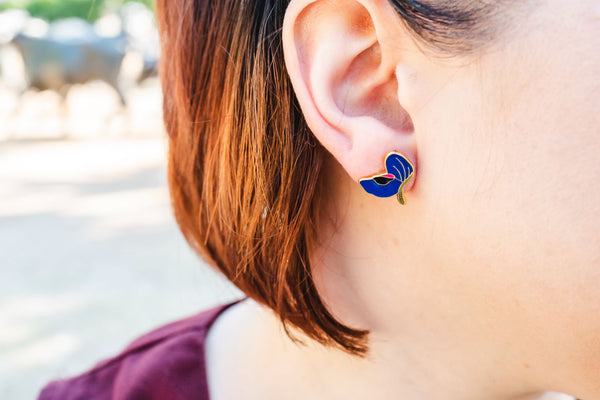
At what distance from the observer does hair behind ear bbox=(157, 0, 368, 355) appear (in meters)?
0.85

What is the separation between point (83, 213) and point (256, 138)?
4068mm

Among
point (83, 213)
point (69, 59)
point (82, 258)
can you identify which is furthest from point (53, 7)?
point (82, 258)

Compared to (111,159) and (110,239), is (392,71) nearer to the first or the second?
(110,239)

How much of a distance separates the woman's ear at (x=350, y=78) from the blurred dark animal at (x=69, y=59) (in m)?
6.61

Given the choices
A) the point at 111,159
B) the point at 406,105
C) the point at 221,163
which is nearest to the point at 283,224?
the point at 221,163

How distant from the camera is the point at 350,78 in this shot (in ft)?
2.62

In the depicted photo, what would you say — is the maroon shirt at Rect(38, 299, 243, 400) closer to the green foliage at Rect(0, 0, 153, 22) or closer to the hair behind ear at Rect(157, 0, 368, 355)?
the hair behind ear at Rect(157, 0, 368, 355)

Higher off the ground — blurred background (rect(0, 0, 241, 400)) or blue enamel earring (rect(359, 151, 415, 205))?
blue enamel earring (rect(359, 151, 415, 205))

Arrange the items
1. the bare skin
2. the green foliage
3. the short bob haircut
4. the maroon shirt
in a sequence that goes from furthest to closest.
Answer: the green foliage < the maroon shirt < the short bob haircut < the bare skin

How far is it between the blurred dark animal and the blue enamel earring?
6682 mm

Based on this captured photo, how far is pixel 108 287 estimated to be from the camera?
3.31 meters

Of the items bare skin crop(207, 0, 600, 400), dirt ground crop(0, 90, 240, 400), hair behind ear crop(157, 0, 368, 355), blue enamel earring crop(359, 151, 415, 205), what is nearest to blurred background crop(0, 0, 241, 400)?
dirt ground crop(0, 90, 240, 400)

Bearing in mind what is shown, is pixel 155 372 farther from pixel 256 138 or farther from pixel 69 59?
pixel 69 59

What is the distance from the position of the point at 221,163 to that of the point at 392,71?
11.9 inches
